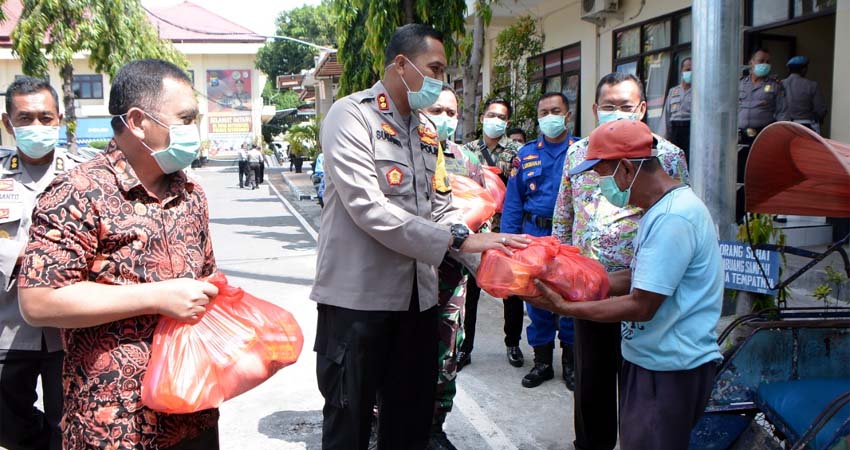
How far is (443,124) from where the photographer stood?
481cm

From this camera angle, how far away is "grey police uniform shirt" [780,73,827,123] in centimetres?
799

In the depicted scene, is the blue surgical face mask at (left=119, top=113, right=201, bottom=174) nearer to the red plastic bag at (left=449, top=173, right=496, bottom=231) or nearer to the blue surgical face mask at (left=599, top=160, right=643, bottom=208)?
the blue surgical face mask at (left=599, top=160, right=643, bottom=208)

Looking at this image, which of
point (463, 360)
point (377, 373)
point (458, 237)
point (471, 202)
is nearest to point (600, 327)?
point (471, 202)

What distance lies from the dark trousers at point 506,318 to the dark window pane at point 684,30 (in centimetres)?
645

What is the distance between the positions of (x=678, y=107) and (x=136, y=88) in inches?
310

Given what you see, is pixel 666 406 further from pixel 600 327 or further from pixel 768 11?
pixel 768 11

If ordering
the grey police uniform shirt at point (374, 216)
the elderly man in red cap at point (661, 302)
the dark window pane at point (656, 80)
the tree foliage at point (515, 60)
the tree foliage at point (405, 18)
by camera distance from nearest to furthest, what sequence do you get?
the elderly man in red cap at point (661, 302) < the grey police uniform shirt at point (374, 216) < the tree foliage at point (405, 18) < the dark window pane at point (656, 80) < the tree foliage at point (515, 60)

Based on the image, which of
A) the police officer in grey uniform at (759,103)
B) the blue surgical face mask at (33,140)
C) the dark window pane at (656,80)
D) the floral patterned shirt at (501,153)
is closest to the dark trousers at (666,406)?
the blue surgical face mask at (33,140)

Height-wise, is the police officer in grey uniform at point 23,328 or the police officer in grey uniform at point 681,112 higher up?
the police officer in grey uniform at point 681,112

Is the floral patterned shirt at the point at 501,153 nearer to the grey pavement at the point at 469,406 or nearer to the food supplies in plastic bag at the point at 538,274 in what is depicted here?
the grey pavement at the point at 469,406

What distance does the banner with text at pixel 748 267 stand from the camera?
3.79 m

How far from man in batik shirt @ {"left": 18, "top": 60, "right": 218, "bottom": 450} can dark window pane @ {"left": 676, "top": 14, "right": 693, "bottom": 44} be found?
9386mm

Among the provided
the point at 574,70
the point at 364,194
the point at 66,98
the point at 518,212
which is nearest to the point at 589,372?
the point at 364,194

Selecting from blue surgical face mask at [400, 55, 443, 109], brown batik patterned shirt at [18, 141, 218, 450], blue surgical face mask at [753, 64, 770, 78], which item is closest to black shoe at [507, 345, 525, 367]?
blue surgical face mask at [400, 55, 443, 109]
